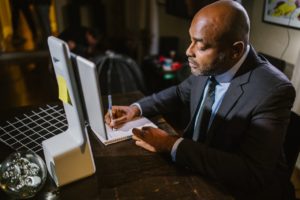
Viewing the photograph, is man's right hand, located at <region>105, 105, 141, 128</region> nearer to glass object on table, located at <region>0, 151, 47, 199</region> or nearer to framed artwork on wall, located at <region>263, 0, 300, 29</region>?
glass object on table, located at <region>0, 151, 47, 199</region>

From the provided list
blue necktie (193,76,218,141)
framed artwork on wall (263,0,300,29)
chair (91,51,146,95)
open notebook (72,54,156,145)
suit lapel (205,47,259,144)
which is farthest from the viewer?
chair (91,51,146,95)

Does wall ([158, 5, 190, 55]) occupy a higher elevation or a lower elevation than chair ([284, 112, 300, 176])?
higher

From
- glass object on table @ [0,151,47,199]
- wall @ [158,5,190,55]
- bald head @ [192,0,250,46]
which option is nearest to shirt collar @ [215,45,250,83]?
bald head @ [192,0,250,46]

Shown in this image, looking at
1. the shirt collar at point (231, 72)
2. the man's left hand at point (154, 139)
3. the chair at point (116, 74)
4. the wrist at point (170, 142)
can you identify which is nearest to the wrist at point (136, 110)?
the man's left hand at point (154, 139)

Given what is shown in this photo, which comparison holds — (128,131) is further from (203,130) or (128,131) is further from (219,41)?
(219,41)

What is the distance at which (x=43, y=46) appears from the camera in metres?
5.21

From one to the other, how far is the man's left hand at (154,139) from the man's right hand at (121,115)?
0.47ft

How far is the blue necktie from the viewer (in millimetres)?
1273

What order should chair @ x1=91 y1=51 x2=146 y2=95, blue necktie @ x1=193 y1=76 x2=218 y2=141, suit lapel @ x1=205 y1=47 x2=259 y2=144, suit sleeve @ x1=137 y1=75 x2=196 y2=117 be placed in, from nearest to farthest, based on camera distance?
suit lapel @ x1=205 y1=47 x2=259 y2=144 < blue necktie @ x1=193 y1=76 x2=218 y2=141 < suit sleeve @ x1=137 y1=75 x2=196 y2=117 < chair @ x1=91 y1=51 x2=146 y2=95

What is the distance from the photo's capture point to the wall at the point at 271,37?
73.0 inches

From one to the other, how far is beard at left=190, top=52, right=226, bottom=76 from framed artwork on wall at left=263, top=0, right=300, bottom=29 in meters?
0.93

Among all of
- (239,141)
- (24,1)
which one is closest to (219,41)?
(239,141)

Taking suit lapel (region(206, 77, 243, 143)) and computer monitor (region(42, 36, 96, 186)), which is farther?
suit lapel (region(206, 77, 243, 143))

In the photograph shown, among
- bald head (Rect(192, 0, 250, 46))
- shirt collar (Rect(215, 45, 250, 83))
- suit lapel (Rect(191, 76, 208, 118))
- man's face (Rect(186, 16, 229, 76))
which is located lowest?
suit lapel (Rect(191, 76, 208, 118))
